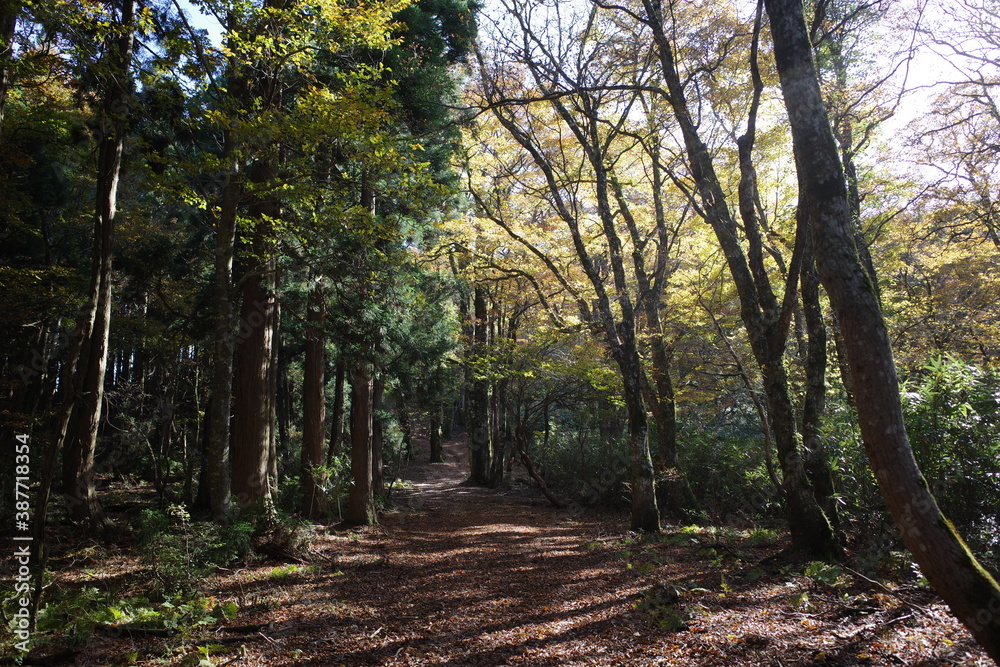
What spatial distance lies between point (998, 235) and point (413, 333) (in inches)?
531

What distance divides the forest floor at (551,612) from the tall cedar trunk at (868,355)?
0.85 metres

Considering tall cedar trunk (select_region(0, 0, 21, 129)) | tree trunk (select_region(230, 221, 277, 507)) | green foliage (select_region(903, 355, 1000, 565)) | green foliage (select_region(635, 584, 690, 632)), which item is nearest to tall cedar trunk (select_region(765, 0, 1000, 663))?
green foliage (select_region(635, 584, 690, 632))

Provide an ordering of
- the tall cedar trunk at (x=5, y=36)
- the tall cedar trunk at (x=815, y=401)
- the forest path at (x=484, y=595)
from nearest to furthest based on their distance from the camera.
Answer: the forest path at (x=484, y=595) < the tall cedar trunk at (x=5, y=36) < the tall cedar trunk at (x=815, y=401)

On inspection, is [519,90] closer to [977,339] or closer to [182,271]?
[182,271]

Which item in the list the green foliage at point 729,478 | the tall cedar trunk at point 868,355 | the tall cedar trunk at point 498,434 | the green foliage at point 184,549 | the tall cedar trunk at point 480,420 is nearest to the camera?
the tall cedar trunk at point 868,355

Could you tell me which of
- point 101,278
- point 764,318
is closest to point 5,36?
point 101,278

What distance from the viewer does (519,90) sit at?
10.5m

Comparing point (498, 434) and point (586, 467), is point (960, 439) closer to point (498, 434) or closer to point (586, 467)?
point (586, 467)

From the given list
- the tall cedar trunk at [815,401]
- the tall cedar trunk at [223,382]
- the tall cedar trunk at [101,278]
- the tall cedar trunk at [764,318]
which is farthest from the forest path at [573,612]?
the tall cedar trunk at [101,278]

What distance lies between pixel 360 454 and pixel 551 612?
6041 mm

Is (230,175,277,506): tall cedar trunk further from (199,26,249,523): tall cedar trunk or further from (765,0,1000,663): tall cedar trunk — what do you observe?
(765,0,1000,663): tall cedar trunk

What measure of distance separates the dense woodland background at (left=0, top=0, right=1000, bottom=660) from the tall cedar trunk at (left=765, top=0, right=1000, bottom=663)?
1908 millimetres

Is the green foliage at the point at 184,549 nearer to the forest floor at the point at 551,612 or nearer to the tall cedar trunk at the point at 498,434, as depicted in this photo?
the forest floor at the point at 551,612

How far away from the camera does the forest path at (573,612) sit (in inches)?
146
